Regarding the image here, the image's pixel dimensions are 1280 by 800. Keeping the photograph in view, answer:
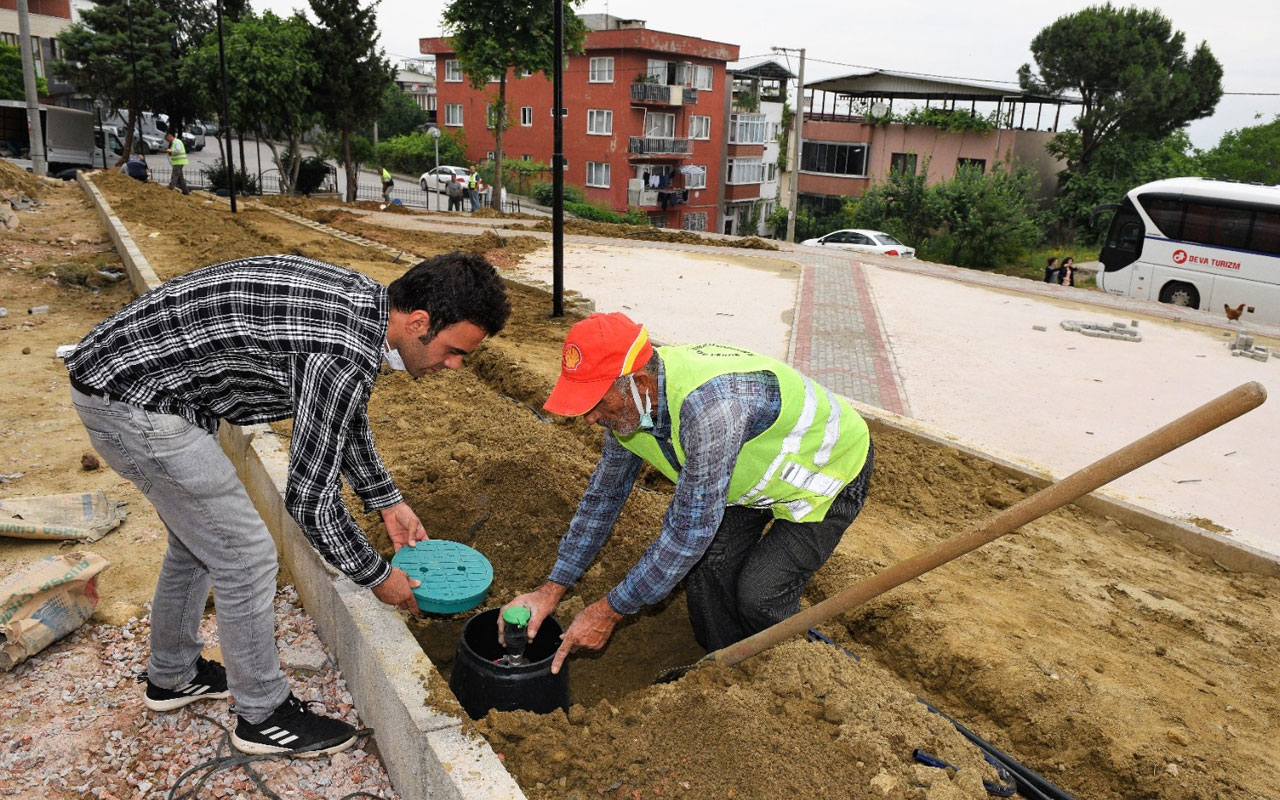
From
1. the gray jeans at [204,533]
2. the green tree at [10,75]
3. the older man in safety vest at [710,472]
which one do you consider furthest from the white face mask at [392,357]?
the green tree at [10,75]

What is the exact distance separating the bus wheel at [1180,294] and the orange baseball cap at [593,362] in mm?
18406

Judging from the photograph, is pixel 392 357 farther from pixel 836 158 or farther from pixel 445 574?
pixel 836 158

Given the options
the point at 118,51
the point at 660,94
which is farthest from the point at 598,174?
the point at 118,51

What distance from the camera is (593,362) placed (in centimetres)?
240

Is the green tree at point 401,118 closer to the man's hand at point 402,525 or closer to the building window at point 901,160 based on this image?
the building window at point 901,160

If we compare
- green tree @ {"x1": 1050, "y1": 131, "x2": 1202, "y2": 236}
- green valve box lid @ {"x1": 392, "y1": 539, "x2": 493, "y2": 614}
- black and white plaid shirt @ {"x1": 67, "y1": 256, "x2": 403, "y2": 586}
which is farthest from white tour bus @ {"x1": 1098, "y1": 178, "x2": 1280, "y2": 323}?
green tree @ {"x1": 1050, "y1": 131, "x2": 1202, "y2": 236}

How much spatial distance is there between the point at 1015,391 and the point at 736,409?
274 inches

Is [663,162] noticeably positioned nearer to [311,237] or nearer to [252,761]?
[311,237]

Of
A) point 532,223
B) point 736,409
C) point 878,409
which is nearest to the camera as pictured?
point 736,409

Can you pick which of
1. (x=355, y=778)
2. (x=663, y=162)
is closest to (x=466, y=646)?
(x=355, y=778)

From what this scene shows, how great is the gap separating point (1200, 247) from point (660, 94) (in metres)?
26.9

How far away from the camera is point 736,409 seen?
8.08 ft

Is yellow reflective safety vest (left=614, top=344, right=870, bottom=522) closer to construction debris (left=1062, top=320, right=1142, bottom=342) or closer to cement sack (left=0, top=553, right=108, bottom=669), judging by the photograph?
cement sack (left=0, top=553, right=108, bottom=669)

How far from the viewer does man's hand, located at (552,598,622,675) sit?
8.67 feet
